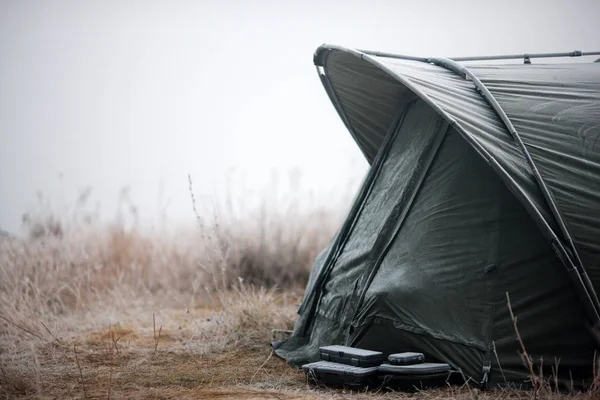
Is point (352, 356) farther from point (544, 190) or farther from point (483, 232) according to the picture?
point (544, 190)

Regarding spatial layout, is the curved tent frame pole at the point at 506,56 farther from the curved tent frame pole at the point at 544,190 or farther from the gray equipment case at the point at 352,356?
the gray equipment case at the point at 352,356

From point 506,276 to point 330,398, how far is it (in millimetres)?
1295

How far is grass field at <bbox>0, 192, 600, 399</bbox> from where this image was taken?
4.70m

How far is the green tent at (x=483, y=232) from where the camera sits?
14.2ft

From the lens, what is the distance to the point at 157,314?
7820 mm

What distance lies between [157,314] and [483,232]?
4314mm

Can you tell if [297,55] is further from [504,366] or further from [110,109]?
[504,366]

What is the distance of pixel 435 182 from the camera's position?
504cm

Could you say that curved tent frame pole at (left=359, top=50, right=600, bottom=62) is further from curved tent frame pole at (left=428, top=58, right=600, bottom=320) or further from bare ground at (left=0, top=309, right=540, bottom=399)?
bare ground at (left=0, top=309, right=540, bottom=399)

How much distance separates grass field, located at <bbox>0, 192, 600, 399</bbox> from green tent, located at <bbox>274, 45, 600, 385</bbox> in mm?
392

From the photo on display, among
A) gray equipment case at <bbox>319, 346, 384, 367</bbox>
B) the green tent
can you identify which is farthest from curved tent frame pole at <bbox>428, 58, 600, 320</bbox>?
gray equipment case at <bbox>319, 346, 384, 367</bbox>

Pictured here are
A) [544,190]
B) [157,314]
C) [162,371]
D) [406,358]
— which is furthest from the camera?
[157,314]

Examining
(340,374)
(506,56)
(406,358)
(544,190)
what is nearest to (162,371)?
(340,374)

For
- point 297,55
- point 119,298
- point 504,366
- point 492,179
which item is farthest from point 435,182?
point 297,55
